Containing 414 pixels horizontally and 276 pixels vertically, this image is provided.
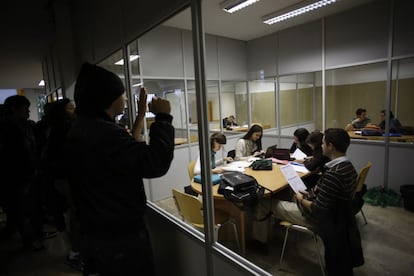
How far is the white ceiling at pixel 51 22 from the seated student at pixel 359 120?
187 centimetres

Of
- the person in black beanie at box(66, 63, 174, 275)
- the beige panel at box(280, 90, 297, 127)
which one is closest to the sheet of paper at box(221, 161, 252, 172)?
the person in black beanie at box(66, 63, 174, 275)

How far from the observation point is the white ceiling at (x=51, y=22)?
3672 millimetres

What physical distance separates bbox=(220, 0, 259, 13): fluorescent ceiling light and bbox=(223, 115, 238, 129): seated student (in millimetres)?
2442

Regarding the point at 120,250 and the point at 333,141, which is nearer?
the point at 120,250

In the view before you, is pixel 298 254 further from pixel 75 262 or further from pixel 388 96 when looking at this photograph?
pixel 388 96

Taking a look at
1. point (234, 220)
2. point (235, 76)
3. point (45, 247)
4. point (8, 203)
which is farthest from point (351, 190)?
point (235, 76)

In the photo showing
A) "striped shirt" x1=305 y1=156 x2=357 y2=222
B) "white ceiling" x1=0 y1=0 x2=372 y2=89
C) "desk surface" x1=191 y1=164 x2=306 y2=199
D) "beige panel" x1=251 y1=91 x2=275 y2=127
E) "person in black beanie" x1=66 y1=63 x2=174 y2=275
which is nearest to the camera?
"person in black beanie" x1=66 y1=63 x2=174 y2=275

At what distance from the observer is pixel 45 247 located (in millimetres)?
2865

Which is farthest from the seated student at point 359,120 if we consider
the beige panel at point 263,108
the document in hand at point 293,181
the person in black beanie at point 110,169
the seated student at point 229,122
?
the person in black beanie at point 110,169

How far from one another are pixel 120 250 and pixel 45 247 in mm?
2248

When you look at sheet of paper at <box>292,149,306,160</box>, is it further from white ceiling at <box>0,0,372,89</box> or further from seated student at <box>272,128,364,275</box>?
white ceiling at <box>0,0,372,89</box>

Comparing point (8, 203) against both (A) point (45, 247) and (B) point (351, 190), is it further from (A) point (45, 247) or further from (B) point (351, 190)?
(B) point (351, 190)

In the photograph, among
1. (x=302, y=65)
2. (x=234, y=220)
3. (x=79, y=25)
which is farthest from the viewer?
(x=302, y=65)

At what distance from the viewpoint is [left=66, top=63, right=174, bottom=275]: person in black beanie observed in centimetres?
110
